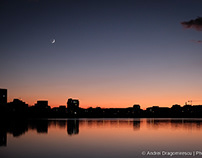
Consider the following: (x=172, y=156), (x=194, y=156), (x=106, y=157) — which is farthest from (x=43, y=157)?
(x=194, y=156)

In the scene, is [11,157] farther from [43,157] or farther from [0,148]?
[0,148]

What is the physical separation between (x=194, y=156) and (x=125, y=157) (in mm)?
8906

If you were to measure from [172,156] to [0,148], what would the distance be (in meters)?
25.7

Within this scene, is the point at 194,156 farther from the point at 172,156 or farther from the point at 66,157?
the point at 66,157

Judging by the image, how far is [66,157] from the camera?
3259cm

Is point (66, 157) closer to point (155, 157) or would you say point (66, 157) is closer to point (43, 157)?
point (43, 157)

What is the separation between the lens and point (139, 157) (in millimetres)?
33344

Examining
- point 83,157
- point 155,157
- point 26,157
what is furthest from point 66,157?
point 155,157

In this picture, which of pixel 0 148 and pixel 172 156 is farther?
pixel 0 148

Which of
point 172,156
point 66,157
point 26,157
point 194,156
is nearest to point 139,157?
point 172,156

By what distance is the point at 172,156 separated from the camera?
1288 inches

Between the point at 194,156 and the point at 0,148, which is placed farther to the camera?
the point at 0,148

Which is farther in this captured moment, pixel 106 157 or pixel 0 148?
pixel 0 148

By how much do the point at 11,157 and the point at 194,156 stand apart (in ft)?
76.7
